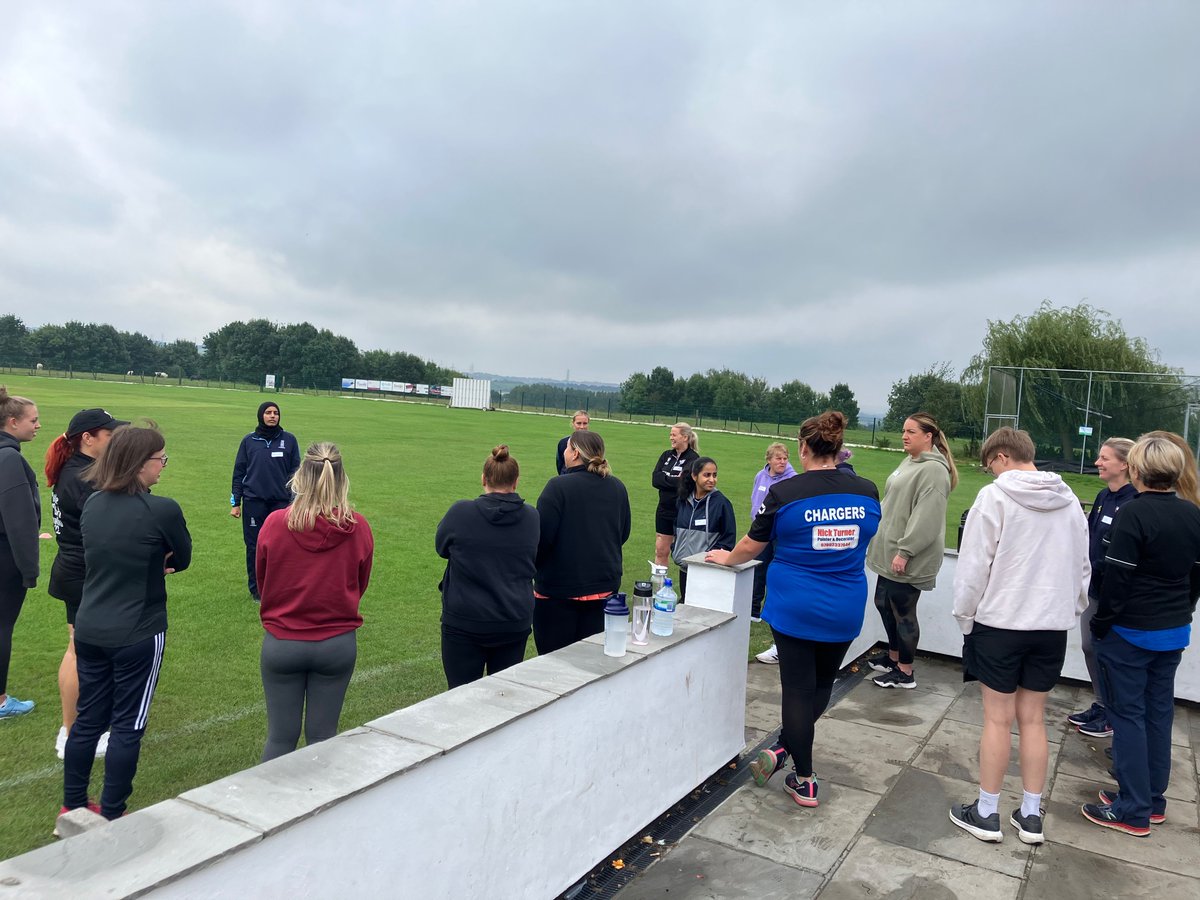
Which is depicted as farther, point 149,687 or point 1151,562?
point 1151,562

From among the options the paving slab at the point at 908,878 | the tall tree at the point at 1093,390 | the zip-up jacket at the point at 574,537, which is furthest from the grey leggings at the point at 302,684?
the tall tree at the point at 1093,390

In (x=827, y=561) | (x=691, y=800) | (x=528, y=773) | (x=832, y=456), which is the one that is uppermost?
(x=832, y=456)

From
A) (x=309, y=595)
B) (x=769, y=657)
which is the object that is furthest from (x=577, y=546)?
(x=769, y=657)

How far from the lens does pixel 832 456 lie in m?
3.95

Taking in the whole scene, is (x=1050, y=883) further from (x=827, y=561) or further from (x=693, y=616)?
(x=693, y=616)

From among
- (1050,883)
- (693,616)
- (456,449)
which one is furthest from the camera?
(456,449)

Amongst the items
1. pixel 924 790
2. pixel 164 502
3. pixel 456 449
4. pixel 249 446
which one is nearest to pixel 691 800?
pixel 924 790

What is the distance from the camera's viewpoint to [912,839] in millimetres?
3793

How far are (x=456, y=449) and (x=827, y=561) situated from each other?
20.5 m

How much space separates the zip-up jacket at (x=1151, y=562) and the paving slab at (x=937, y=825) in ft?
3.68

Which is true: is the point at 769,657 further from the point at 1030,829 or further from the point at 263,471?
the point at 263,471

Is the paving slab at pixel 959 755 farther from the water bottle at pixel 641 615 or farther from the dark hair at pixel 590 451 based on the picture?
the dark hair at pixel 590 451

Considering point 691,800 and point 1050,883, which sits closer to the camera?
point 1050,883

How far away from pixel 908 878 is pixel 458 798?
81.7 inches
